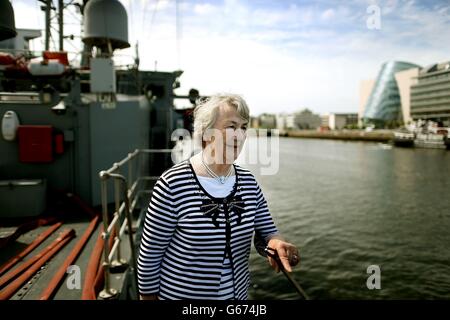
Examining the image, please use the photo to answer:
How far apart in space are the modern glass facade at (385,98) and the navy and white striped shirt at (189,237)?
264 ft

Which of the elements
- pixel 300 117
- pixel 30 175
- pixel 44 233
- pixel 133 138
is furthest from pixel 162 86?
pixel 300 117

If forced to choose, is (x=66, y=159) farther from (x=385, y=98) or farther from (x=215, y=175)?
(x=385, y=98)

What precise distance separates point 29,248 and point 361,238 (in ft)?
29.7

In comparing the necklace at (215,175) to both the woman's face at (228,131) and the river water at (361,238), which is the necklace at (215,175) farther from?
the river water at (361,238)

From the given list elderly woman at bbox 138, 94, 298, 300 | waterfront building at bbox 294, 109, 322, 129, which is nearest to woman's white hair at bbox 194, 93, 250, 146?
elderly woman at bbox 138, 94, 298, 300

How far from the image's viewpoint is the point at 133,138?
23.2 feet

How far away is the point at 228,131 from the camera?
1.53 meters

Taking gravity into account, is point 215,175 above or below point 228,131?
below

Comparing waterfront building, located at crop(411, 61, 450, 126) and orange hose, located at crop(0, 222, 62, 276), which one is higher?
waterfront building, located at crop(411, 61, 450, 126)

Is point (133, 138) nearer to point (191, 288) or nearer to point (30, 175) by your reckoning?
point (30, 175)

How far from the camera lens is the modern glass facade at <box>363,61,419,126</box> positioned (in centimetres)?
7600
